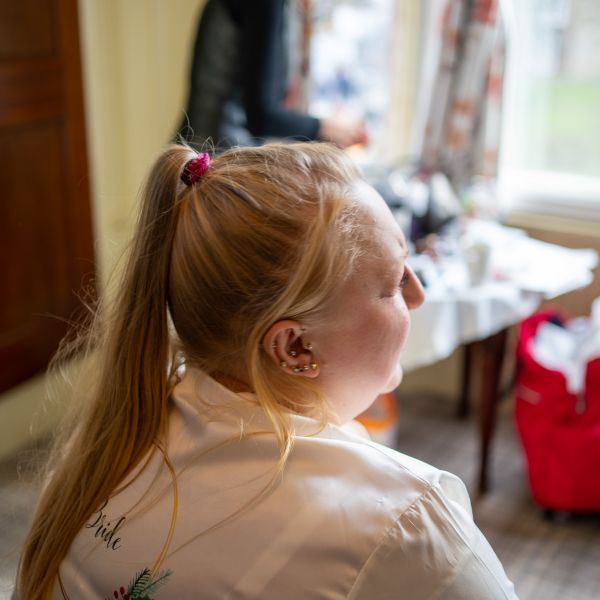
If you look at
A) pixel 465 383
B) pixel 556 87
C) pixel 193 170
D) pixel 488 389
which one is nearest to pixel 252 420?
pixel 193 170

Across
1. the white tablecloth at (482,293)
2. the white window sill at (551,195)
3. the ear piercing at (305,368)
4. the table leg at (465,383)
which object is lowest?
the table leg at (465,383)

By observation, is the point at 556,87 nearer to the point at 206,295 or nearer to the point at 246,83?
the point at 246,83

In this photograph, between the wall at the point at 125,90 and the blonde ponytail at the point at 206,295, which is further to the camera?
the wall at the point at 125,90

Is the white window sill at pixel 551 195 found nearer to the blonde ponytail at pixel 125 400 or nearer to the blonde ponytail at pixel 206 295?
the blonde ponytail at pixel 206 295

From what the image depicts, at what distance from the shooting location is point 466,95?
8.13 feet

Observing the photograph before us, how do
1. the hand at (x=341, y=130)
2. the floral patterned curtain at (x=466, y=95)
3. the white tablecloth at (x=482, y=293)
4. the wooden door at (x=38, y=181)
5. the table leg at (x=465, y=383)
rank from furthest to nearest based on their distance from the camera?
the table leg at (x=465, y=383) → the floral patterned curtain at (x=466, y=95) → the wooden door at (x=38, y=181) → the hand at (x=341, y=130) → the white tablecloth at (x=482, y=293)

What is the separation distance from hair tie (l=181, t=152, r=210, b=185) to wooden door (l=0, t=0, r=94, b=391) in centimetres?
155

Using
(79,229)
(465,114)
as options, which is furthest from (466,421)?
(79,229)

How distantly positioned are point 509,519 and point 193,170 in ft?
5.49

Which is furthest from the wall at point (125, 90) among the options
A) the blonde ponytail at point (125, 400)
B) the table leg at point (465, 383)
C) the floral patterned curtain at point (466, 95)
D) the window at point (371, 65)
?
the blonde ponytail at point (125, 400)

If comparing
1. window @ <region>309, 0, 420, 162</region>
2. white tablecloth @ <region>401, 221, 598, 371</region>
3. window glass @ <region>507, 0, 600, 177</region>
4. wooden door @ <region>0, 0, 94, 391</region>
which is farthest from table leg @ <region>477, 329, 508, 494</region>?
wooden door @ <region>0, 0, 94, 391</region>

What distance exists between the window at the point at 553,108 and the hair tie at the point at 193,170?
6.09 feet

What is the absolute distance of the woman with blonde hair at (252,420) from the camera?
2.42 feet

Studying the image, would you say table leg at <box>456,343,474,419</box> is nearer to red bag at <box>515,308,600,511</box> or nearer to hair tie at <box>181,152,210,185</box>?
red bag at <box>515,308,600,511</box>
